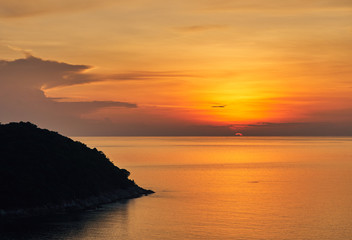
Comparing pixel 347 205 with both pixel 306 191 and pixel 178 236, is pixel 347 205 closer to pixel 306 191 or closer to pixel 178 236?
pixel 306 191

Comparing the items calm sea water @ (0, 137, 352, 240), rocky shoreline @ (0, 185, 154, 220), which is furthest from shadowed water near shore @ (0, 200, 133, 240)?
rocky shoreline @ (0, 185, 154, 220)

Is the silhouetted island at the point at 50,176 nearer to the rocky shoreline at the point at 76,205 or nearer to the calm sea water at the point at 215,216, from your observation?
the rocky shoreline at the point at 76,205

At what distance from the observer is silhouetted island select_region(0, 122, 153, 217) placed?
8331cm

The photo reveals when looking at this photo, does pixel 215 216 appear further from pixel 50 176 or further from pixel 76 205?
pixel 50 176

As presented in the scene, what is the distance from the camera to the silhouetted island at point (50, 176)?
8331 centimetres

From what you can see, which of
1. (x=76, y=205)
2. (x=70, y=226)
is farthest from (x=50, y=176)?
(x=70, y=226)

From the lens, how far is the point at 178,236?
225ft

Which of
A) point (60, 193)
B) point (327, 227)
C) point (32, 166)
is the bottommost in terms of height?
point (327, 227)

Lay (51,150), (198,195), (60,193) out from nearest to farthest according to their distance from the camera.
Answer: (60,193) → (51,150) → (198,195)

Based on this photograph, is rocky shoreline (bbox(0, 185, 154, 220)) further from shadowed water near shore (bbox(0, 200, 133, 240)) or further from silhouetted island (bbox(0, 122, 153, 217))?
shadowed water near shore (bbox(0, 200, 133, 240))

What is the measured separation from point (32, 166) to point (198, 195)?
136 ft

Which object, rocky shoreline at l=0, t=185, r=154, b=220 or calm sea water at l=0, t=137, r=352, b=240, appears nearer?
calm sea water at l=0, t=137, r=352, b=240

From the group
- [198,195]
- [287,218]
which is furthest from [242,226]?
[198,195]

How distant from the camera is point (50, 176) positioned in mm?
94375
